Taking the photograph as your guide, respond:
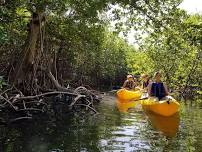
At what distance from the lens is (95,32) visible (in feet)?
54.7

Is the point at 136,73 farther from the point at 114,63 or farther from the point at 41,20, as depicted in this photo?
the point at 41,20

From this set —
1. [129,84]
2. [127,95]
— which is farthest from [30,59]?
[129,84]

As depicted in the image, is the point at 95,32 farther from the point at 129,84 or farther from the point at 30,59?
the point at 129,84

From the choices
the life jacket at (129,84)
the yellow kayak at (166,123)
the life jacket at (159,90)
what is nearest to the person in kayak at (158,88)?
the life jacket at (159,90)

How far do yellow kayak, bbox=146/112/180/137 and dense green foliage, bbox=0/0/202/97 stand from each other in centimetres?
204

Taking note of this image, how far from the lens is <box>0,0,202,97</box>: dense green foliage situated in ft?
38.1

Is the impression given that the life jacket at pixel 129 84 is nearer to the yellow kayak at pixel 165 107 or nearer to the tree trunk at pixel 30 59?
the yellow kayak at pixel 165 107

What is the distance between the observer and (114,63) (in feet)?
124

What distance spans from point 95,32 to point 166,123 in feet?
19.1

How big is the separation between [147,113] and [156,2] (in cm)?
426

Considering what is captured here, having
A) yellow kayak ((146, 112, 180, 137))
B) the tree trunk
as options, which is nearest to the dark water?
yellow kayak ((146, 112, 180, 137))

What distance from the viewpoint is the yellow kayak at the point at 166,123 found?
34.5 ft

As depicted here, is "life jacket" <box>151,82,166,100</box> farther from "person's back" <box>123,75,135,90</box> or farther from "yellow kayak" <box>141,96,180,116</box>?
"person's back" <box>123,75,135,90</box>

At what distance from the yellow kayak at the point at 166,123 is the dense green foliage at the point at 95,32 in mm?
2037
